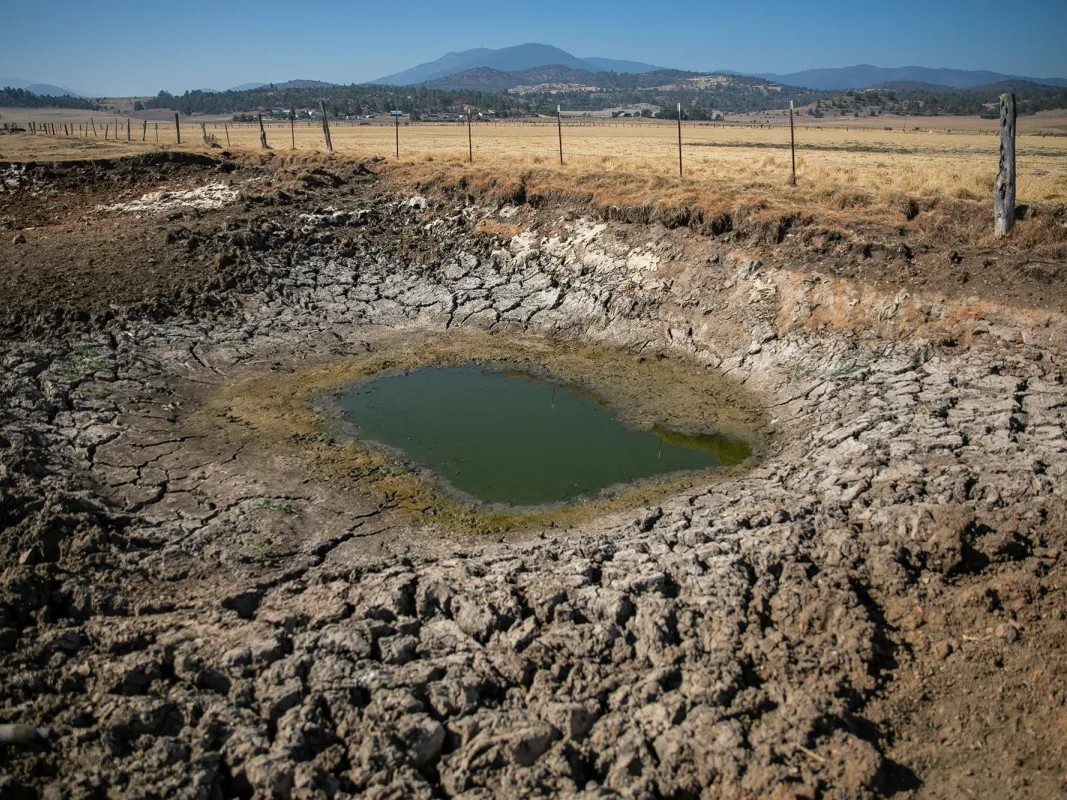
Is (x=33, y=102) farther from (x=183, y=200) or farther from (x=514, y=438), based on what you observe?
(x=514, y=438)

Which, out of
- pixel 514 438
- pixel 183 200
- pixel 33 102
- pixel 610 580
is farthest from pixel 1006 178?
pixel 33 102

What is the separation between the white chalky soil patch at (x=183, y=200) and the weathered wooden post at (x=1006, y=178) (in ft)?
60.2

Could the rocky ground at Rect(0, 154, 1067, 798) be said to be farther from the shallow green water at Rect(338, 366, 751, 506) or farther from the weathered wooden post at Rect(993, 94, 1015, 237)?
the shallow green water at Rect(338, 366, 751, 506)

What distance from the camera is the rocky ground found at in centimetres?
593

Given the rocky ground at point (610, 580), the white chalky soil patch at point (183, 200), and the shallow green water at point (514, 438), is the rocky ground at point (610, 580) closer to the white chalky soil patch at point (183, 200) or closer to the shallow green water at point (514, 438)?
the shallow green water at point (514, 438)

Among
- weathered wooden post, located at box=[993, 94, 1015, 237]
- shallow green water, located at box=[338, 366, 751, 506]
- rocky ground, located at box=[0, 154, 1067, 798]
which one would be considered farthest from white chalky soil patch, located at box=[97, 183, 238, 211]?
weathered wooden post, located at box=[993, 94, 1015, 237]

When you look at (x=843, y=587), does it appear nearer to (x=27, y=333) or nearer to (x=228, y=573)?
(x=228, y=573)

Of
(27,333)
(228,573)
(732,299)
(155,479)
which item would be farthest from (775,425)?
(27,333)

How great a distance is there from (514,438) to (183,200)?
576 inches

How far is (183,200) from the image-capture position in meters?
21.9

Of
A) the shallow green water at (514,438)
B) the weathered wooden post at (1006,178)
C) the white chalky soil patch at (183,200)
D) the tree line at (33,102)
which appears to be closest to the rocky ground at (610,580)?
the weathered wooden post at (1006,178)

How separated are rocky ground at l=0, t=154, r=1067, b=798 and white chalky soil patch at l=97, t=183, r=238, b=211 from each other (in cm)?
607

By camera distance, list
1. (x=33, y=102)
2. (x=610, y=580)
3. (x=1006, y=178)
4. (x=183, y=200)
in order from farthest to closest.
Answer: (x=33, y=102), (x=183, y=200), (x=1006, y=178), (x=610, y=580)

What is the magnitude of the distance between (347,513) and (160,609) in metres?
2.84
